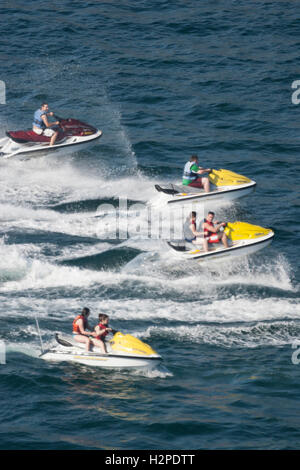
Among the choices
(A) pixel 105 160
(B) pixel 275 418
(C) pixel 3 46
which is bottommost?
(B) pixel 275 418

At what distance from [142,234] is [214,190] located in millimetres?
3280

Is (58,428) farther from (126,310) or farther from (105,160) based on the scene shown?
(105,160)

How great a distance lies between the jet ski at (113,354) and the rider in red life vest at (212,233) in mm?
6529

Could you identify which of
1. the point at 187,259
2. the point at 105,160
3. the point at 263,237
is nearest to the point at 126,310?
the point at 187,259

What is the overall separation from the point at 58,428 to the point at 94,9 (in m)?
34.0

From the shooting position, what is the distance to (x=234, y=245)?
86.9 ft

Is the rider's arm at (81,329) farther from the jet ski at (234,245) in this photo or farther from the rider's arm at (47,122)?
the rider's arm at (47,122)

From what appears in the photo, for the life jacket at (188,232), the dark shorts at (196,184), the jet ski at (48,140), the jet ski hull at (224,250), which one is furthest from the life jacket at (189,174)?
the jet ski at (48,140)

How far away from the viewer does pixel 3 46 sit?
1750 inches

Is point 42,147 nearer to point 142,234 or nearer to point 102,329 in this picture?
point 142,234

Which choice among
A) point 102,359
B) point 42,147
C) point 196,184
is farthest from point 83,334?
point 42,147

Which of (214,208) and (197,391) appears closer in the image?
(197,391)

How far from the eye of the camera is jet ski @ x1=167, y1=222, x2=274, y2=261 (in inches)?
1036

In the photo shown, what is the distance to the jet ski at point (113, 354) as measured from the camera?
66.2 ft
